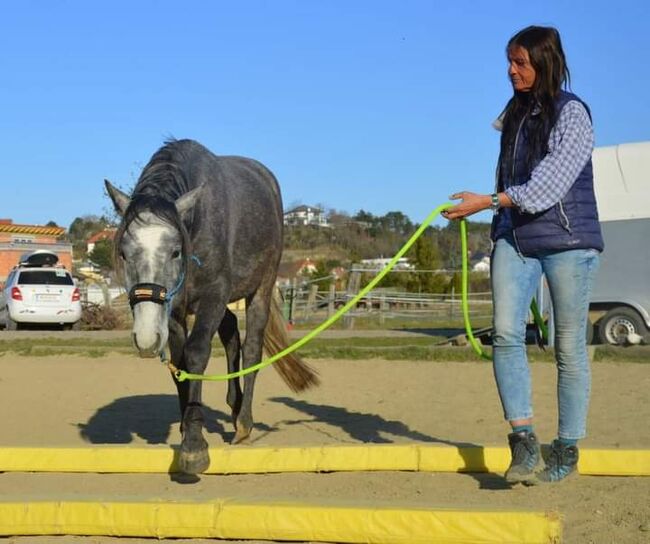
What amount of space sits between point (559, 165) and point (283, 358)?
166 inches

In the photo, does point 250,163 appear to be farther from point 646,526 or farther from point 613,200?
point 613,200

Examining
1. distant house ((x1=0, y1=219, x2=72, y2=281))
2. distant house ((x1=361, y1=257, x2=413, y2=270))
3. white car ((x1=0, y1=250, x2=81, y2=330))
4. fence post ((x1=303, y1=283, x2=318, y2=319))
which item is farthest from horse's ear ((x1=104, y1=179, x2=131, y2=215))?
distant house ((x1=0, y1=219, x2=72, y2=281))

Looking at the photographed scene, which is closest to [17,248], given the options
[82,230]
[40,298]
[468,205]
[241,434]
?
[40,298]

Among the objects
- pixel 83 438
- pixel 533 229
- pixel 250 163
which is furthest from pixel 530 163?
pixel 83 438

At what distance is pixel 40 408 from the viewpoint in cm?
937

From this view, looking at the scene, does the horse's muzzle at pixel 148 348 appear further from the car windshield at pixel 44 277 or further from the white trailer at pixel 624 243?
the car windshield at pixel 44 277

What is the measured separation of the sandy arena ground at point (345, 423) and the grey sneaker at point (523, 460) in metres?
0.07

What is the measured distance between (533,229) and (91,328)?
21.1m

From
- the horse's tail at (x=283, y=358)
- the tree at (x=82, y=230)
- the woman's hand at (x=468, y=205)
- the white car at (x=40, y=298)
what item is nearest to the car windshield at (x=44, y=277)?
the white car at (x=40, y=298)

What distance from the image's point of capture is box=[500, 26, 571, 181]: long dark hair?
4.50m

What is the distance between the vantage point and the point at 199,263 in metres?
5.72

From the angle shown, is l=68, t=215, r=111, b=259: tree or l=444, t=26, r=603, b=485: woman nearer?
l=444, t=26, r=603, b=485: woman

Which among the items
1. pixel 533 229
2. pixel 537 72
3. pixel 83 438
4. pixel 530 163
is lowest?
pixel 83 438

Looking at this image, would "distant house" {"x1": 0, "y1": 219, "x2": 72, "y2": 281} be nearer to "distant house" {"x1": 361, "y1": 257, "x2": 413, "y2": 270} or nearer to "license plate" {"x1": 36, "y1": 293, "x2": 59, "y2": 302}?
"distant house" {"x1": 361, "y1": 257, "x2": 413, "y2": 270}
